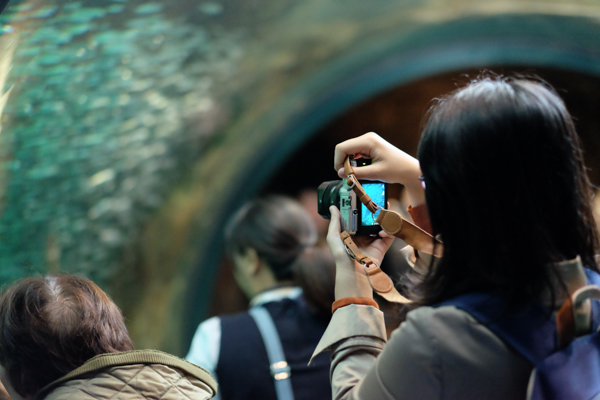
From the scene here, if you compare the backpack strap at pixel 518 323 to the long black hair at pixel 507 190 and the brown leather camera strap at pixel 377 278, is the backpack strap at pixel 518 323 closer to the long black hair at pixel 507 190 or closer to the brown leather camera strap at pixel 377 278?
the long black hair at pixel 507 190

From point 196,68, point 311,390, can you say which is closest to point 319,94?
point 196,68

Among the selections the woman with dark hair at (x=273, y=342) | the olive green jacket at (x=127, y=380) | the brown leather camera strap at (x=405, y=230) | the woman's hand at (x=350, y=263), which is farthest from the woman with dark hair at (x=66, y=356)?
the woman with dark hair at (x=273, y=342)

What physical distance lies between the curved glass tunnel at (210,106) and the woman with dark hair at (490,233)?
1934 mm

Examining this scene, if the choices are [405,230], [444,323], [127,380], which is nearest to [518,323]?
[444,323]

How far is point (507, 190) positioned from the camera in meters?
0.56

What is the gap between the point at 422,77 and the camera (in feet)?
9.45

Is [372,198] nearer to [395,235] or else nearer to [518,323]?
[395,235]

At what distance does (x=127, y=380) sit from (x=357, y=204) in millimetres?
454

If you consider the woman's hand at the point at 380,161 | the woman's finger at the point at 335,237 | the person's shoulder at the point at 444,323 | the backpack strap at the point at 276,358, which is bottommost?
the backpack strap at the point at 276,358

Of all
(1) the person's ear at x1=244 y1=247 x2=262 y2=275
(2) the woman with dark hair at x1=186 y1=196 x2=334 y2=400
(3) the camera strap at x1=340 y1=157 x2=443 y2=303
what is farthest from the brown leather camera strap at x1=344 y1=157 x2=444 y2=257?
(1) the person's ear at x1=244 y1=247 x2=262 y2=275

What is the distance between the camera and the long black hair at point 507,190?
21.8 inches

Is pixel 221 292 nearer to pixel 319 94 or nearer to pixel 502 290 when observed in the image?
pixel 319 94

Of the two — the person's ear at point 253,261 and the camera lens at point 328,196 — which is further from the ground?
the camera lens at point 328,196

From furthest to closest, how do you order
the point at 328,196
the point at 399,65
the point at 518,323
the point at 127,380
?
1. the point at 399,65
2. the point at 328,196
3. the point at 127,380
4. the point at 518,323
